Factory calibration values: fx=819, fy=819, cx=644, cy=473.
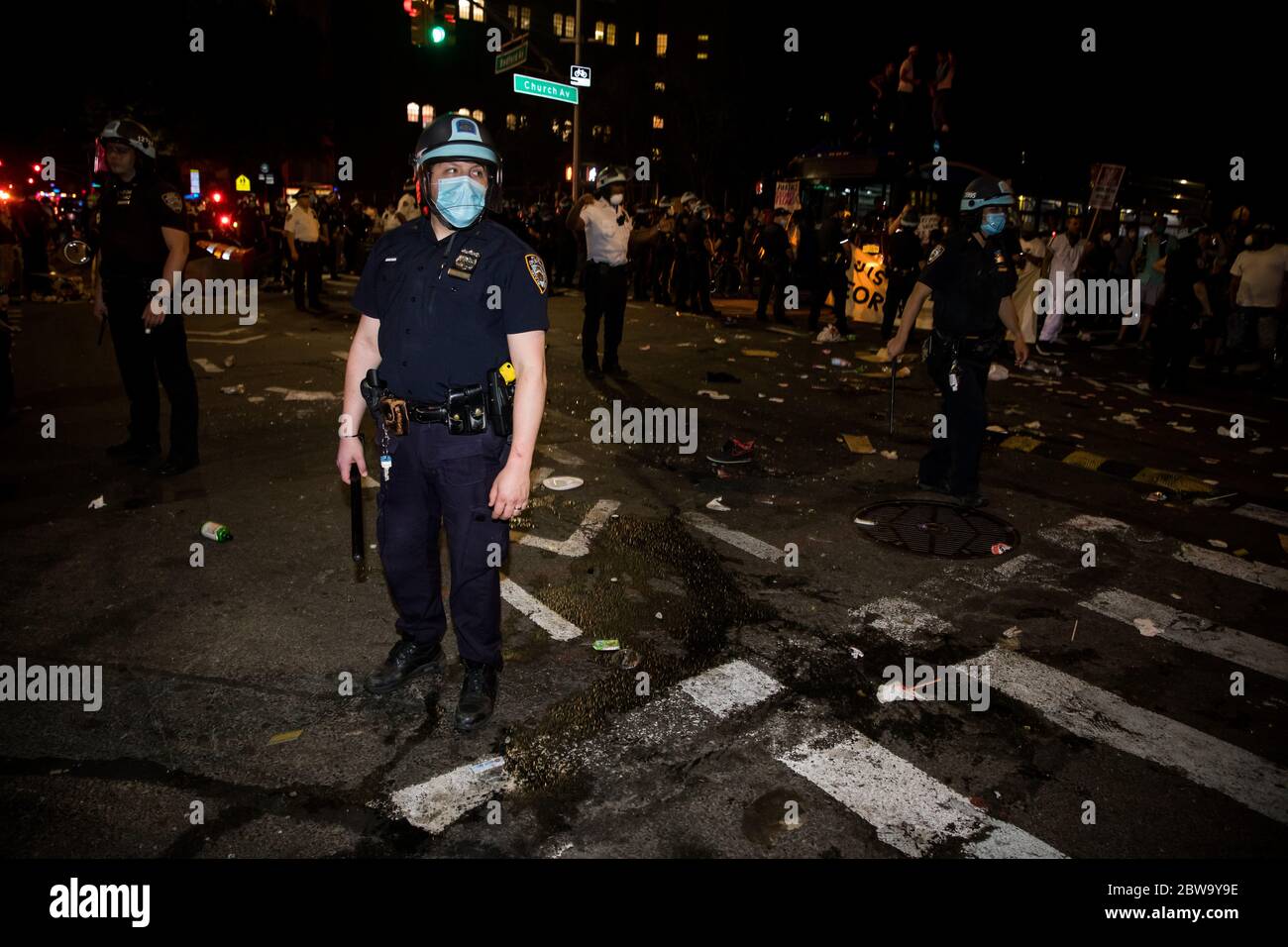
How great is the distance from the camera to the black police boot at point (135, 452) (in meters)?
6.64

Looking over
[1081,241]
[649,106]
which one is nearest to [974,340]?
[1081,241]

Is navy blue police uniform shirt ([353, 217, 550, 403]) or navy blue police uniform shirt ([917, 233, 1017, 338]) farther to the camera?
navy blue police uniform shirt ([917, 233, 1017, 338])

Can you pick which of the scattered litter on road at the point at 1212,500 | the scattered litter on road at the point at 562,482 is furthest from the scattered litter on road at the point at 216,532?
the scattered litter on road at the point at 1212,500

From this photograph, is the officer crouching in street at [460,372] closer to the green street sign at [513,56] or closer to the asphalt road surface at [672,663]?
the asphalt road surface at [672,663]

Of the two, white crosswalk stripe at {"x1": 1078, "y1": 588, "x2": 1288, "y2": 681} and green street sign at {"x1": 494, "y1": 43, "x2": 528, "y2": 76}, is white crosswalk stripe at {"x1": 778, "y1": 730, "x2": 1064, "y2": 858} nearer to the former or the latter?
white crosswalk stripe at {"x1": 1078, "y1": 588, "x2": 1288, "y2": 681}

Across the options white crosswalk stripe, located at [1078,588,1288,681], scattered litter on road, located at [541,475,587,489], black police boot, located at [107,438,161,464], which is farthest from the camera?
black police boot, located at [107,438,161,464]

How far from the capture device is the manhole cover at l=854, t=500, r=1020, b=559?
560 centimetres

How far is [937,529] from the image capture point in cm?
590

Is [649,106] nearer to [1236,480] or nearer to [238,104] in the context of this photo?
[238,104]

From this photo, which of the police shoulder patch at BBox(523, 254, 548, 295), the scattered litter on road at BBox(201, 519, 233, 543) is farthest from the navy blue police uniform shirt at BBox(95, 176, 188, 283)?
the police shoulder patch at BBox(523, 254, 548, 295)

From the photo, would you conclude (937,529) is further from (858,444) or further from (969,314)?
(858,444)

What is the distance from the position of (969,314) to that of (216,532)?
5480 mm

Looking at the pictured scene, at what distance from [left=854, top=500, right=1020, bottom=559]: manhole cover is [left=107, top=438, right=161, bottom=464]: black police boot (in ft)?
18.6

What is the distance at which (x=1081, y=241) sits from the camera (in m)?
14.2
